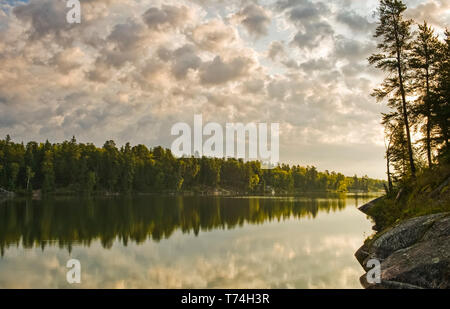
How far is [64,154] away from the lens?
134 meters

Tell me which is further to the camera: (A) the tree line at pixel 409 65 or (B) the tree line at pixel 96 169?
(B) the tree line at pixel 96 169

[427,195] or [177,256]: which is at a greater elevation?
[427,195]

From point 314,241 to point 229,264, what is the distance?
11.3 meters

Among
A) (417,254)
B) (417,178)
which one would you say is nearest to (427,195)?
(417,178)

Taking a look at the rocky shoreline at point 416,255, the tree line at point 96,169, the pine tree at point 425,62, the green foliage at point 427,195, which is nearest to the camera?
the rocky shoreline at point 416,255

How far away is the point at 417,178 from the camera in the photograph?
27281 mm

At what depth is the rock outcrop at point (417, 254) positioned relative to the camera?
38.4 feet

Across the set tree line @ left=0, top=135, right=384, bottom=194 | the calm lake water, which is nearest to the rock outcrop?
the calm lake water

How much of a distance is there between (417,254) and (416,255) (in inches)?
2.2

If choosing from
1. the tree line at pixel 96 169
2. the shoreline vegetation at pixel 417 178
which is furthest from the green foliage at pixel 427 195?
the tree line at pixel 96 169

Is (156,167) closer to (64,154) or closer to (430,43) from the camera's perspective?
(64,154)

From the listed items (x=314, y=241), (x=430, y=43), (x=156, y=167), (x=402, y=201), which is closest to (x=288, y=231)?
(x=314, y=241)

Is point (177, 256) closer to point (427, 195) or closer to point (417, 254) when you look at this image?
point (417, 254)

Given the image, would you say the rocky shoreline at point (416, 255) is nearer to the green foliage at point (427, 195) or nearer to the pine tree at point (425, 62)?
the green foliage at point (427, 195)
